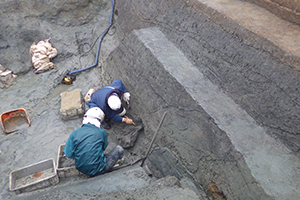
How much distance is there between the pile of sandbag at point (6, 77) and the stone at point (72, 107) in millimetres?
1805

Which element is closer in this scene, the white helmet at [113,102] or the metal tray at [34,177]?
the metal tray at [34,177]

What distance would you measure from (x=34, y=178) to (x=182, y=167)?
2231mm

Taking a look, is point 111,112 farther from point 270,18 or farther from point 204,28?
point 270,18

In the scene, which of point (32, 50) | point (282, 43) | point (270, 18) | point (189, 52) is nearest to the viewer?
point (282, 43)

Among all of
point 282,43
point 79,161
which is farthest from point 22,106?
point 282,43

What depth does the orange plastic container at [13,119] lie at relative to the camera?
4.16 meters

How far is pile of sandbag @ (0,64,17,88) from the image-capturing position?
5.11m

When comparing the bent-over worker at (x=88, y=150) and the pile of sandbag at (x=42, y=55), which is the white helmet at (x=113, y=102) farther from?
the pile of sandbag at (x=42, y=55)

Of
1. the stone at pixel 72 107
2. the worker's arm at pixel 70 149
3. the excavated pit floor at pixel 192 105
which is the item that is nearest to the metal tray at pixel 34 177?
the excavated pit floor at pixel 192 105

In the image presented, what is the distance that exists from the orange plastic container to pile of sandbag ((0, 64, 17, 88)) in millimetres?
1217

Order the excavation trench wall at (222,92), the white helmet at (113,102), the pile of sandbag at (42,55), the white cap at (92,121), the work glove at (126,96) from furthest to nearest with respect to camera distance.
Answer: the pile of sandbag at (42,55) → the work glove at (126,96) → the white helmet at (113,102) → the white cap at (92,121) → the excavation trench wall at (222,92)

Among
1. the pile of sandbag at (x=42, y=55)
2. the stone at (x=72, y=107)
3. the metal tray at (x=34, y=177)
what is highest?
the pile of sandbag at (x=42, y=55)

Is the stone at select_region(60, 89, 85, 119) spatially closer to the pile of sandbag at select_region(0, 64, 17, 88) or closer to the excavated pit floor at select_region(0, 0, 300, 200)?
the excavated pit floor at select_region(0, 0, 300, 200)

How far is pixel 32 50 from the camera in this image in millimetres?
5695
